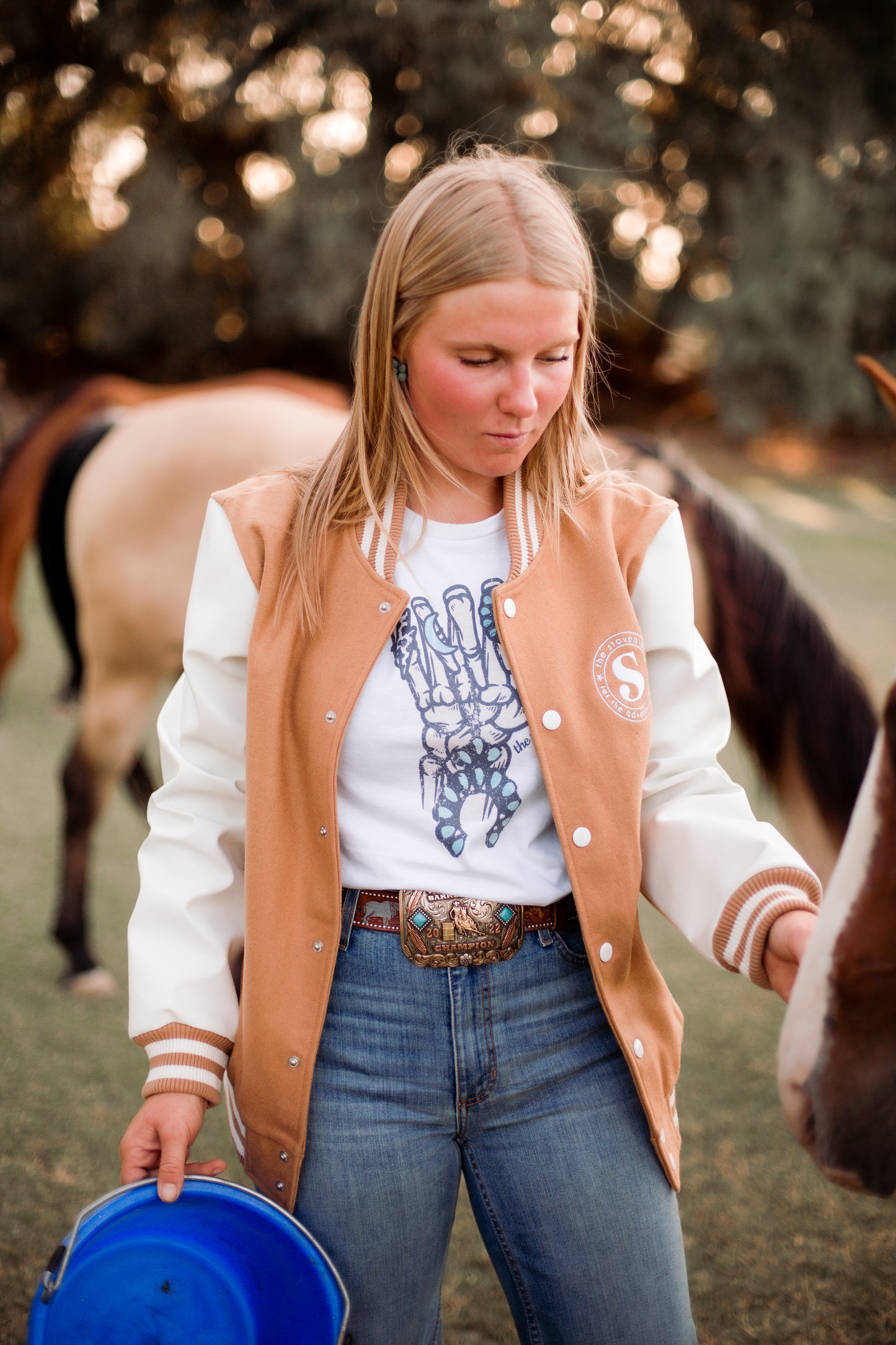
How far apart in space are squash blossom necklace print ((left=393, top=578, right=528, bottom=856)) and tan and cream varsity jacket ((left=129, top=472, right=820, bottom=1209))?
4cm

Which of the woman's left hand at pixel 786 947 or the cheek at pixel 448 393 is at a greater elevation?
the cheek at pixel 448 393

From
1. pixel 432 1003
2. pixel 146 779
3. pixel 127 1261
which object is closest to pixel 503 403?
pixel 432 1003

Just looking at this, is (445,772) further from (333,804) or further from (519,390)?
(519,390)

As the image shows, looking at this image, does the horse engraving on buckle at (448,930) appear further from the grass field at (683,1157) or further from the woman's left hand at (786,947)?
the grass field at (683,1157)

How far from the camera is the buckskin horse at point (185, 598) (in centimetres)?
221

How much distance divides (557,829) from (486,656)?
0.19 m

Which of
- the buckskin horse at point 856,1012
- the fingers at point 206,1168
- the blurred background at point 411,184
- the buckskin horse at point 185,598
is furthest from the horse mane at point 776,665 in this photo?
the fingers at point 206,1168

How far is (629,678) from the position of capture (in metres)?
1.00

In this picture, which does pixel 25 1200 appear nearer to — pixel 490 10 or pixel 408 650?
pixel 408 650

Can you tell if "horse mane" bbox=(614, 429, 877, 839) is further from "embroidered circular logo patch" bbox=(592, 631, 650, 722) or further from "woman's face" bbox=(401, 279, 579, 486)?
"woman's face" bbox=(401, 279, 579, 486)

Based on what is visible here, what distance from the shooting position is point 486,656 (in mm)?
1006

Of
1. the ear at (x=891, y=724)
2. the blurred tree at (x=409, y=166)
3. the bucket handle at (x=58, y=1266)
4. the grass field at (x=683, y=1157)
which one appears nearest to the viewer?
the ear at (x=891, y=724)

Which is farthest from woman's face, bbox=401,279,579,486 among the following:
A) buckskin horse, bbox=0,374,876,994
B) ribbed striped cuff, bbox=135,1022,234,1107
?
buckskin horse, bbox=0,374,876,994

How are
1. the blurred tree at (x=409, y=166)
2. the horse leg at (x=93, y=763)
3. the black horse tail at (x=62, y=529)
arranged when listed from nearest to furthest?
the horse leg at (x=93, y=763), the black horse tail at (x=62, y=529), the blurred tree at (x=409, y=166)
